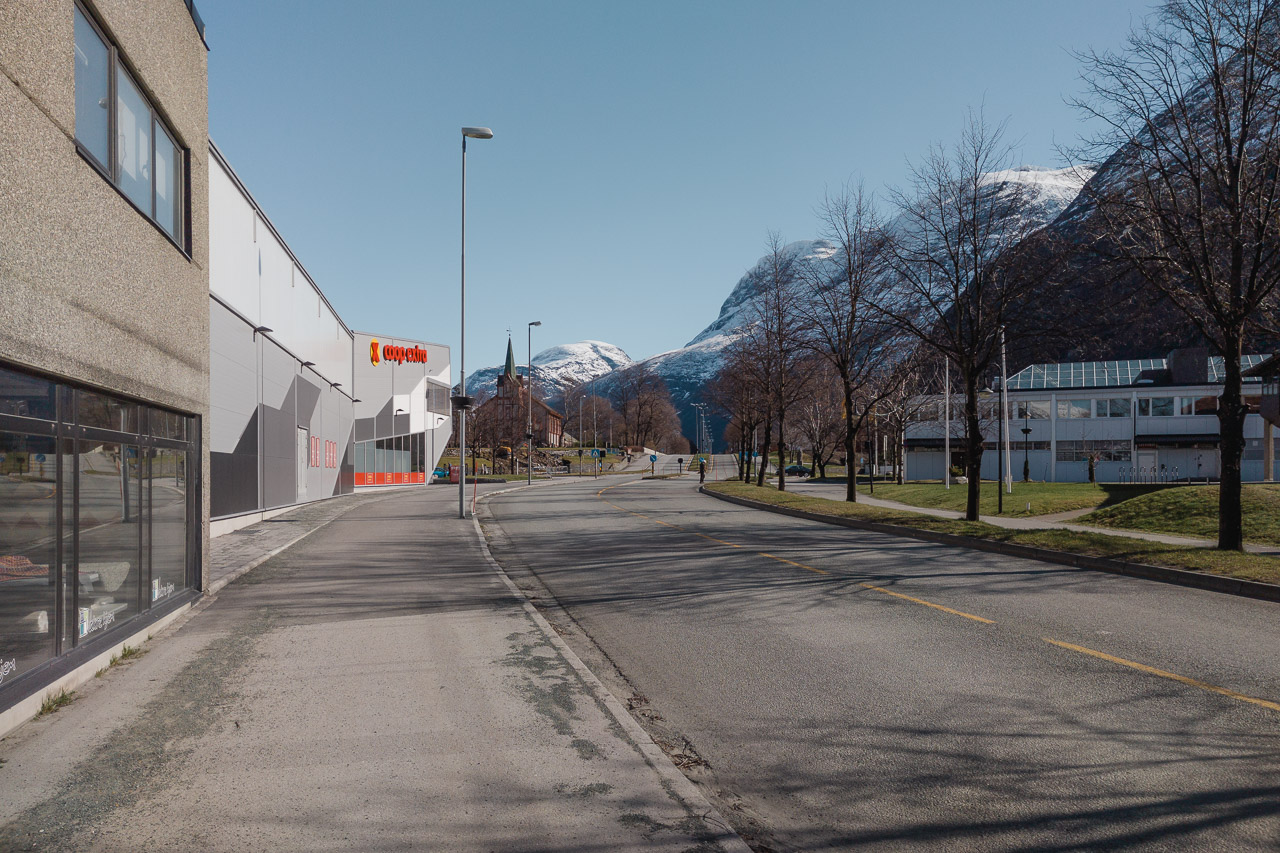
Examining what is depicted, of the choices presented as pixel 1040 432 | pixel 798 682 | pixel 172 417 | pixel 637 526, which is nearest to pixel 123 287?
pixel 172 417

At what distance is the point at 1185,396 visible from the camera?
199ft

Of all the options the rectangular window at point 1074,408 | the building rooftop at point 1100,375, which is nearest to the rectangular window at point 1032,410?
the rectangular window at point 1074,408

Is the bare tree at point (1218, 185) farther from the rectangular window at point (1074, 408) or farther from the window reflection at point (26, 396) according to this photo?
the rectangular window at point (1074, 408)

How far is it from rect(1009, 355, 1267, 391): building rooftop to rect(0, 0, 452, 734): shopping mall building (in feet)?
205

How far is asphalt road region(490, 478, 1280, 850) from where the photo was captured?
4.21m

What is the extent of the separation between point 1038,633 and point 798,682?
3262 millimetres

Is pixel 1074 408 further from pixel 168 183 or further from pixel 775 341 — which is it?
pixel 168 183

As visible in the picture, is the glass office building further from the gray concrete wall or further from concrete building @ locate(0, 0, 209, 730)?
the gray concrete wall

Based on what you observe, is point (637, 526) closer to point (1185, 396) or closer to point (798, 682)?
point (798, 682)

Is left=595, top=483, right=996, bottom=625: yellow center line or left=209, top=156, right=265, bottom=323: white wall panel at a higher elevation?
left=209, top=156, right=265, bottom=323: white wall panel

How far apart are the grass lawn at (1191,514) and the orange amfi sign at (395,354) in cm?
3439

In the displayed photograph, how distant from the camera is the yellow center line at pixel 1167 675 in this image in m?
6.04

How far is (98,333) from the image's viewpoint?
6906mm

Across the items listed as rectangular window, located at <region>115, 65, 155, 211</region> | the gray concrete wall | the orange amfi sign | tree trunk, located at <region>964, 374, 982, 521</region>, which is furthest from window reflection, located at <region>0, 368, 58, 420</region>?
the orange amfi sign
